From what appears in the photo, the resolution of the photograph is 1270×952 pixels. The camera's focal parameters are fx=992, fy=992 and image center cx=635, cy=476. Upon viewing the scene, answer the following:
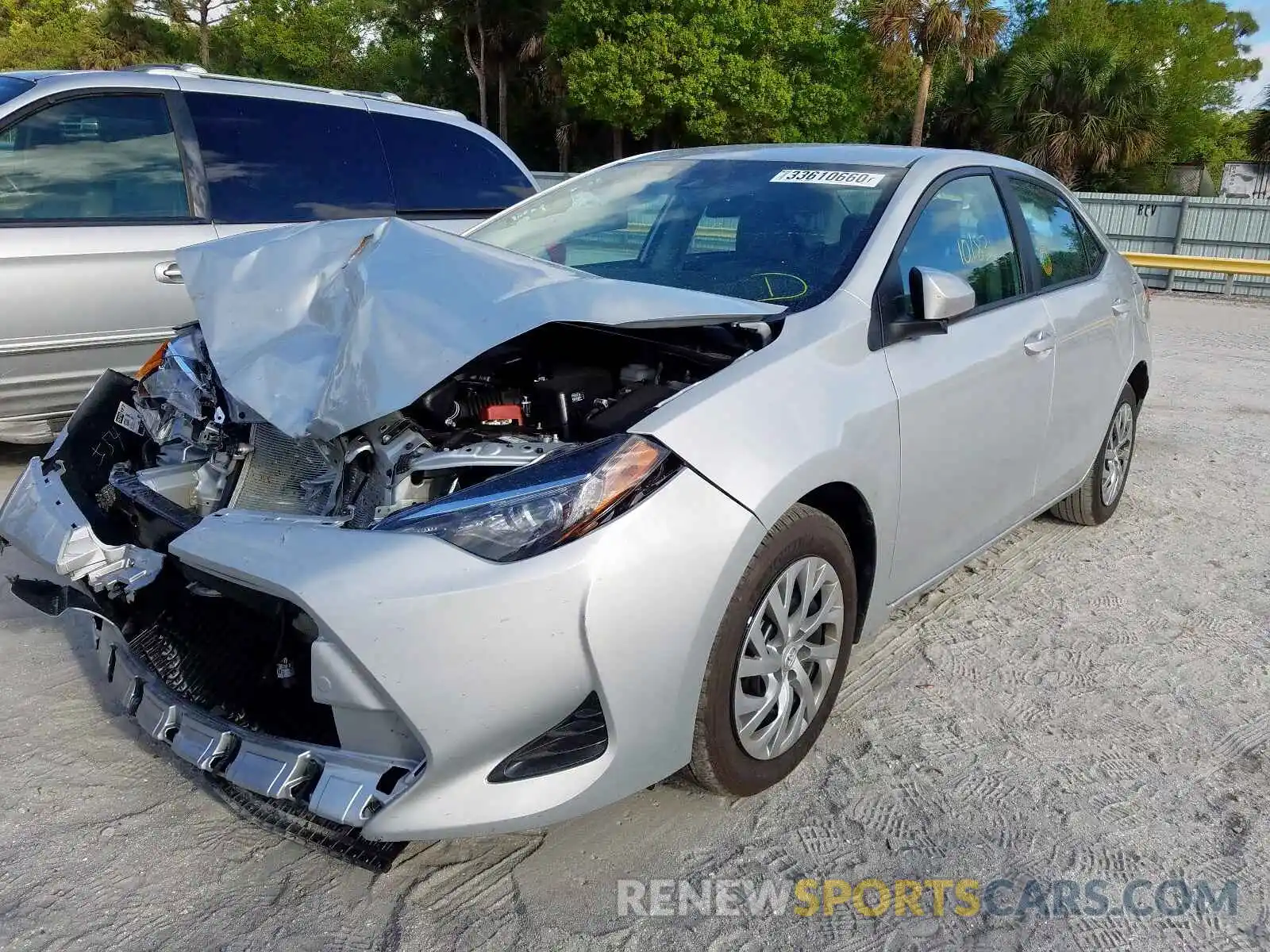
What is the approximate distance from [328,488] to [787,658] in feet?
4.16

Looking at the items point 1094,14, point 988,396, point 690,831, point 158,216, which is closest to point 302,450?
point 690,831

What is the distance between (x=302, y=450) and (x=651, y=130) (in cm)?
3382

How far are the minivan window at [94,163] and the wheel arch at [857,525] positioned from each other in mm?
3934

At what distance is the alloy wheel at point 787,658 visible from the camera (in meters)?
2.46

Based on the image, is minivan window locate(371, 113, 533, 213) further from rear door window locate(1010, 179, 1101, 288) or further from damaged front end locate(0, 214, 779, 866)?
rear door window locate(1010, 179, 1101, 288)

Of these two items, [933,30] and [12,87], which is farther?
[933,30]

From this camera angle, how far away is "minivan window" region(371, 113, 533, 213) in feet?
19.5

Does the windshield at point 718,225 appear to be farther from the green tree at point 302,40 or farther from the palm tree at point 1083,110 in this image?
the green tree at point 302,40

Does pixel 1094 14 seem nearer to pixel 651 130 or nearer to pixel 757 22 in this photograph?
pixel 757 22

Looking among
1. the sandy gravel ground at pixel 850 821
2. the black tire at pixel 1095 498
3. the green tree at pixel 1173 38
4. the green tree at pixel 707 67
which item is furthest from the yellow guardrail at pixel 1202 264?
the green tree at pixel 1173 38

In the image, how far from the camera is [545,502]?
6.87ft

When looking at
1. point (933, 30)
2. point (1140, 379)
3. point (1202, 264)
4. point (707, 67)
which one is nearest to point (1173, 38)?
point (933, 30)

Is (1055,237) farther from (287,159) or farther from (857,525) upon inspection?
(287,159)

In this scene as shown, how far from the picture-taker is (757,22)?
31375 millimetres
